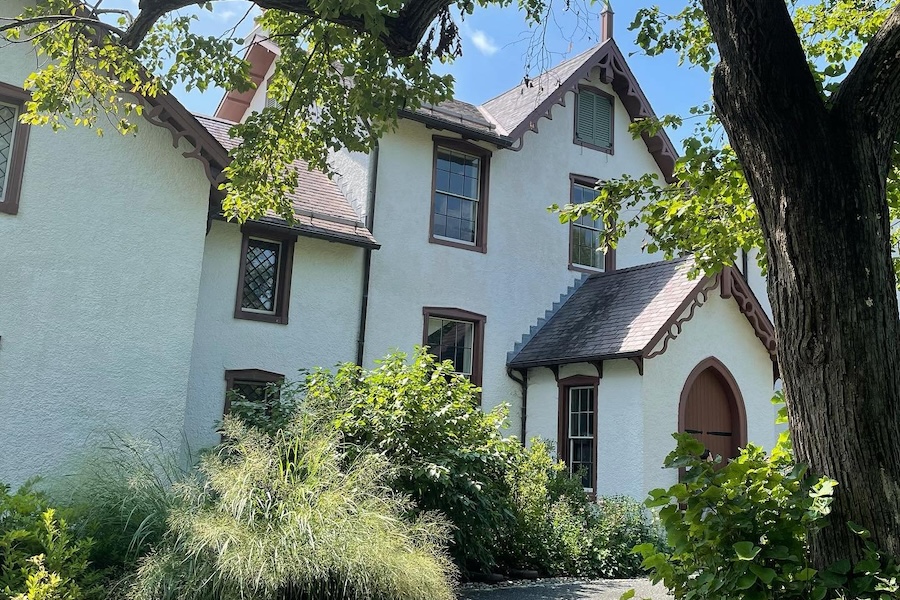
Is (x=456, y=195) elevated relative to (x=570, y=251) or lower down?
elevated

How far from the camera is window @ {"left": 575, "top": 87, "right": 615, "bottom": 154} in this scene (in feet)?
59.5

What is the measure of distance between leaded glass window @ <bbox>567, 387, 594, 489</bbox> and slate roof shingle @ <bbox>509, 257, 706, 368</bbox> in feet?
2.81

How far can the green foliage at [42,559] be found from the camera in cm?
659

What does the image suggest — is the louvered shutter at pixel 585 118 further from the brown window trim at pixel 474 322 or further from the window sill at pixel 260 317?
the window sill at pixel 260 317

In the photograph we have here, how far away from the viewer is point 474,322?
1597cm

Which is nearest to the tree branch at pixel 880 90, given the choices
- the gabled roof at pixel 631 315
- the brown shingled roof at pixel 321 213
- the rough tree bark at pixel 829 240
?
the rough tree bark at pixel 829 240

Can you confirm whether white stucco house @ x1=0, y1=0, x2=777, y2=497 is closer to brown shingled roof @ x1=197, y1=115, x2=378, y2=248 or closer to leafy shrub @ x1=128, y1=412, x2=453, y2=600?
brown shingled roof @ x1=197, y1=115, x2=378, y2=248

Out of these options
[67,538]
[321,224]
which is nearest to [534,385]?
[321,224]

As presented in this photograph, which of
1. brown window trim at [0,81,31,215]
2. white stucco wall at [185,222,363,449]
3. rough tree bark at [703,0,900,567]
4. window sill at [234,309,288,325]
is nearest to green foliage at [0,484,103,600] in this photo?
brown window trim at [0,81,31,215]

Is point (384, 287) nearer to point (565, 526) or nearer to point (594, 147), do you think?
point (565, 526)

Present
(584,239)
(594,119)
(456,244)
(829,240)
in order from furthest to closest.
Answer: (594,119)
(584,239)
(456,244)
(829,240)

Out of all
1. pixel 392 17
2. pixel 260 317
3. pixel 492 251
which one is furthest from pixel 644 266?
pixel 392 17

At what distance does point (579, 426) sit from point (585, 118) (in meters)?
7.21

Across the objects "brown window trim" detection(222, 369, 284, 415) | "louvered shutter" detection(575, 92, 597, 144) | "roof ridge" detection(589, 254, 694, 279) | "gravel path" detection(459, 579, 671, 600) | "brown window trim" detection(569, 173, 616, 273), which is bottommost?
"gravel path" detection(459, 579, 671, 600)
